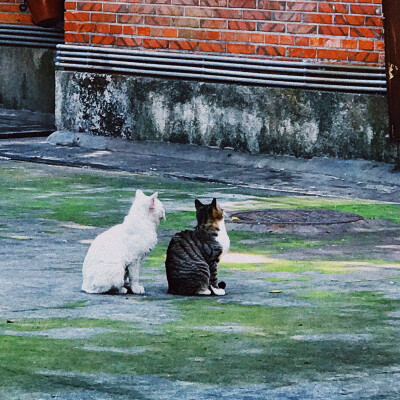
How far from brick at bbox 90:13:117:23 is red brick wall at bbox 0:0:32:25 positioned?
344 cm

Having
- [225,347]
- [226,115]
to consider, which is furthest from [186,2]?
[225,347]

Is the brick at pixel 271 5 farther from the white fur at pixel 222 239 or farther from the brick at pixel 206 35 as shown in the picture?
the white fur at pixel 222 239

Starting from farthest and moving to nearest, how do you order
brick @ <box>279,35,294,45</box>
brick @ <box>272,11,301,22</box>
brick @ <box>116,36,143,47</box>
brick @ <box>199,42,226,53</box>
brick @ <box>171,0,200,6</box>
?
1. brick @ <box>116,36,143,47</box>
2. brick @ <box>171,0,200,6</box>
3. brick @ <box>199,42,226,53</box>
4. brick @ <box>279,35,294,45</box>
5. brick @ <box>272,11,301,22</box>

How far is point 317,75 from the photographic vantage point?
14.7m

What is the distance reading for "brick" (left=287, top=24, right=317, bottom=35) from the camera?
14695 mm

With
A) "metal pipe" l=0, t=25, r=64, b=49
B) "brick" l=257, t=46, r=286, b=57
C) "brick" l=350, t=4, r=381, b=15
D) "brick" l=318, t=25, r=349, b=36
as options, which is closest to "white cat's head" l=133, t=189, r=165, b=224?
"brick" l=350, t=4, r=381, b=15

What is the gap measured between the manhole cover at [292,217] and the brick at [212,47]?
406 centimetres

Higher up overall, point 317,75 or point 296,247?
point 317,75

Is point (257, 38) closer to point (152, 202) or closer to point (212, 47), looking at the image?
point (212, 47)

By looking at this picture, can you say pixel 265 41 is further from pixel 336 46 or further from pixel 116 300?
pixel 116 300

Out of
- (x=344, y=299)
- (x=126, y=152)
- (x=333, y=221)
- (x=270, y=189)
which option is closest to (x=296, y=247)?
(x=333, y=221)

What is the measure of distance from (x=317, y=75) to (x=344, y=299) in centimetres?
675

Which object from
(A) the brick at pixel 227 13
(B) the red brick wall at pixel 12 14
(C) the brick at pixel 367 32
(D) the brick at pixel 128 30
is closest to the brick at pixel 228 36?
(A) the brick at pixel 227 13

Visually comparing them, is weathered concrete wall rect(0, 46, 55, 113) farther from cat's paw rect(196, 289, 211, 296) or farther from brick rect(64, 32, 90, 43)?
cat's paw rect(196, 289, 211, 296)
